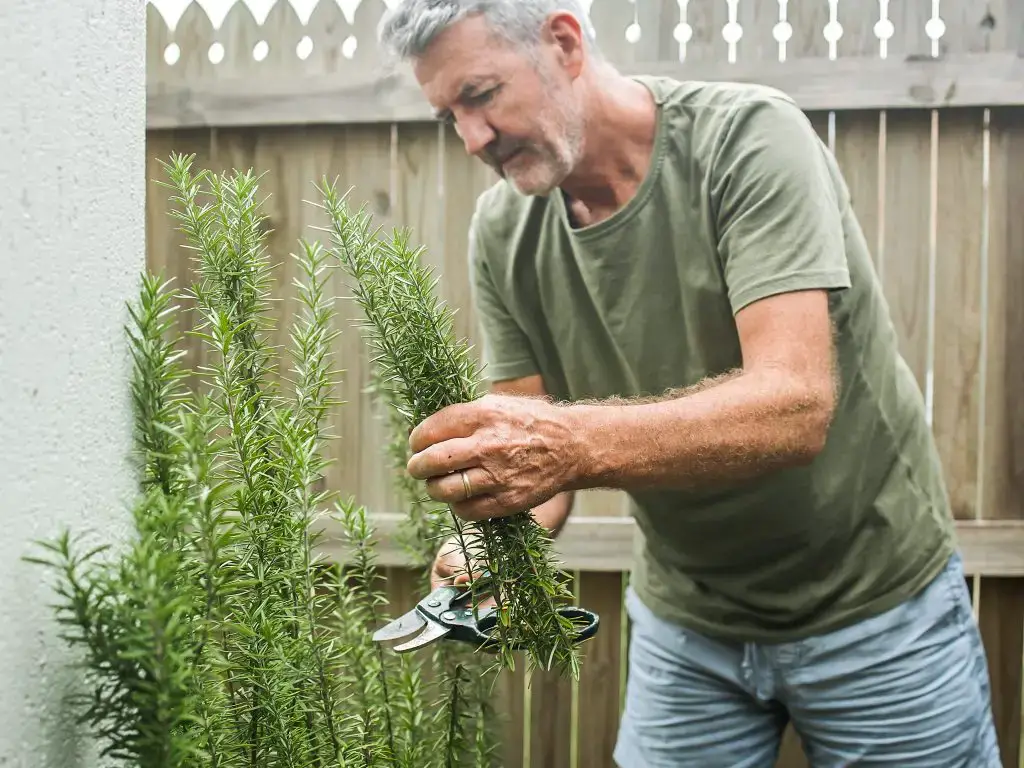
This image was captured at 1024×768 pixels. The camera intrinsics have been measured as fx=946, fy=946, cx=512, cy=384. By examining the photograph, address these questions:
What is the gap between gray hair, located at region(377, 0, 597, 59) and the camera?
5.13 ft

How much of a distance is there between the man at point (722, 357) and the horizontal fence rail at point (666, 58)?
0.82 m

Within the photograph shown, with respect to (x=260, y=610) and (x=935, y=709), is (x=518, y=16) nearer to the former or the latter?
(x=260, y=610)

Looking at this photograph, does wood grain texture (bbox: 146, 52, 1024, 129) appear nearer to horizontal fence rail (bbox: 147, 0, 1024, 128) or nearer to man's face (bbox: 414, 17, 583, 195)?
horizontal fence rail (bbox: 147, 0, 1024, 128)

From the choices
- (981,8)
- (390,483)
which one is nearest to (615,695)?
(390,483)

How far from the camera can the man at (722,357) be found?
Result: 1.57 meters

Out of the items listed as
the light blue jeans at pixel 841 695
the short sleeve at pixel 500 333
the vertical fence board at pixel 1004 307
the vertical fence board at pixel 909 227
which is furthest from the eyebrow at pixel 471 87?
the vertical fence board at pixel 1004 307

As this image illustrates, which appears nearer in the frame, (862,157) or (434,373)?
(434,373)

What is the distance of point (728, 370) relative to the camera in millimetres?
1722

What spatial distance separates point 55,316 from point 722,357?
4.39 ft

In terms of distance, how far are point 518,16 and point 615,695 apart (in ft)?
6.17

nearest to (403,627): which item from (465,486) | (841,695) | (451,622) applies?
(451,622)

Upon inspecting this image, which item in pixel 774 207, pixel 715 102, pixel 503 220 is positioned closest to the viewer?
pixel 774 207

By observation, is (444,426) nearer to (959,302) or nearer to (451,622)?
(451,622)

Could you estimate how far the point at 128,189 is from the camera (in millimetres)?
667
